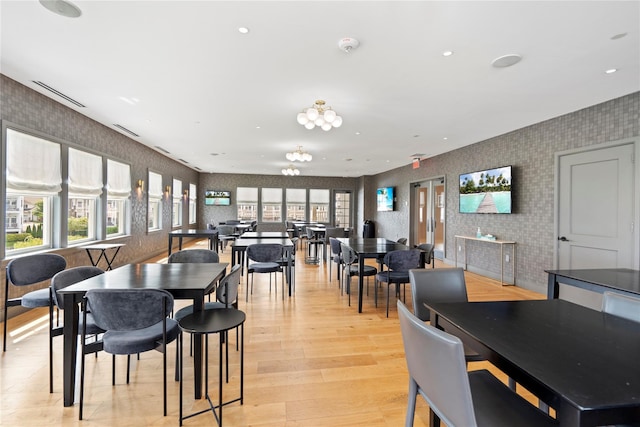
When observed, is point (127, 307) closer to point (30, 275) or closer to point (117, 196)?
point (30, 275)

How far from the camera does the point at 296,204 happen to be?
13.0m

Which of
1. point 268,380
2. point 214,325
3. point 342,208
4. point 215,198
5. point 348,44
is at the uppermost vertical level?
point 348,44

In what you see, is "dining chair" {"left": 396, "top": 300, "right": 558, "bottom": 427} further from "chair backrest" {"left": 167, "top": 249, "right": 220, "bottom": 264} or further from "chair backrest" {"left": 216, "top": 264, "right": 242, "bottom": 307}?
"chair backrest" {"left": 167, "top": 249, "right": 220, "bottom": 264}

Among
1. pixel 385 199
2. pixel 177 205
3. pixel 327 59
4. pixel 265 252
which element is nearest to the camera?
pixel 327 59

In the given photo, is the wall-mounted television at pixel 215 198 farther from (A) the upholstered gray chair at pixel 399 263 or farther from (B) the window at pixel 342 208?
(A) the upholstered gray chair at pixel 399 263

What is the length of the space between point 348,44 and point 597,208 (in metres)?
4.09

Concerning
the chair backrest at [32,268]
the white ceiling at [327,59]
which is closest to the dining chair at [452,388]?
the white ceiling at [327,59]

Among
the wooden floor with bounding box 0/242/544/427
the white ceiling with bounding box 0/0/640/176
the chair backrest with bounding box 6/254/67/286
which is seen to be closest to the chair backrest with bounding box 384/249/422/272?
the wooden floor with bounding box 0/242/544/427

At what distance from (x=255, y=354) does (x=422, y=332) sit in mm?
2034

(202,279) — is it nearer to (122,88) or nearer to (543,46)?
(122,88)

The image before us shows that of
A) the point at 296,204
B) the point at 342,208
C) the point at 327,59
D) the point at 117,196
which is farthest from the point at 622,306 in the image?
the point at 342,208

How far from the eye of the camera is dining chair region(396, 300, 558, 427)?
99cm

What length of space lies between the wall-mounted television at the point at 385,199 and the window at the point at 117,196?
794 cm

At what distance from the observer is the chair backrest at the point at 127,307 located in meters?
1.66
